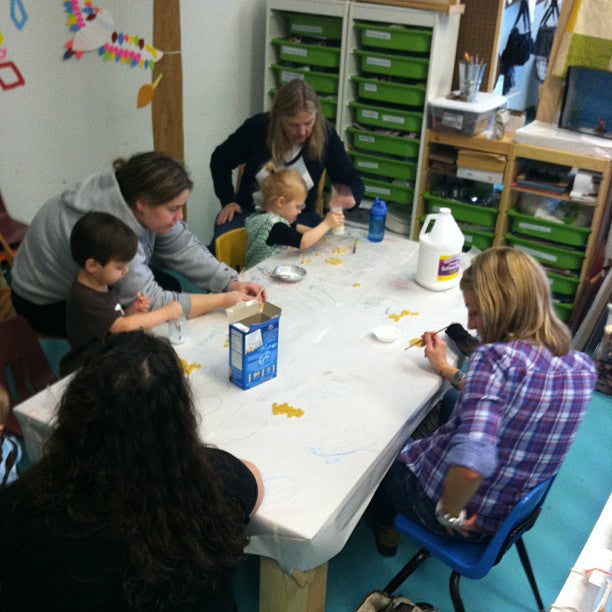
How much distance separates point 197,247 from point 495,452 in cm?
137

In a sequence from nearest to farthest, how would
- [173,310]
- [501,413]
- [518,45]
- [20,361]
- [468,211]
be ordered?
1. [501,413]
2. [173,310]
3. [20,361]
4. [468,211]
5. [518,45]

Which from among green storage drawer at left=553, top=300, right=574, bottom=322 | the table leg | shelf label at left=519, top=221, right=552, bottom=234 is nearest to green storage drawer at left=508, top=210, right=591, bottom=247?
shelf label at left=519, top=221, right=552, bottom=234

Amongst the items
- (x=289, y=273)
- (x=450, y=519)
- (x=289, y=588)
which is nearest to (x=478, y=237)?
(x=289, y=273)

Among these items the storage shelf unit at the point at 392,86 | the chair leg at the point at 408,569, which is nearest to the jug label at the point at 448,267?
the chair leg at the point at 408,569

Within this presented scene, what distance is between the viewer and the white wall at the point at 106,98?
3086mm

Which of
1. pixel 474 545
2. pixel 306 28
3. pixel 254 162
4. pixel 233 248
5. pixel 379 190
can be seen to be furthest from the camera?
pixel 379 190

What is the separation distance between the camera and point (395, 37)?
11.4 ft

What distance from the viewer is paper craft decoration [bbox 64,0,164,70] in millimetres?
3152

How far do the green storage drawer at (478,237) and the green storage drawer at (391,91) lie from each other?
717mm

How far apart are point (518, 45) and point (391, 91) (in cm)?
204

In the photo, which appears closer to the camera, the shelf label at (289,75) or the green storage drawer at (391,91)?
the green storage drawer at (391,91)

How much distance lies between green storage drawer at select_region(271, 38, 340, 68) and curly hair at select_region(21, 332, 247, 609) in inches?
115

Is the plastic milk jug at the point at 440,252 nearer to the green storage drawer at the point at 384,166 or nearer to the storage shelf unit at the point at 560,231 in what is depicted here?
the storage shelf unit at the point at 560,231

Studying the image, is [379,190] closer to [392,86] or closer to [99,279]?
[392,86]
